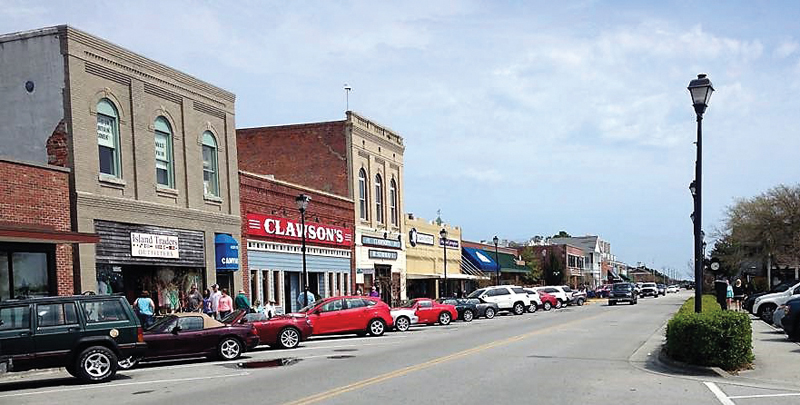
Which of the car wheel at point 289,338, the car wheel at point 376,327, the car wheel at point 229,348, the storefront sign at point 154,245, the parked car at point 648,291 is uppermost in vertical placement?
the storefront sign at point 154,245

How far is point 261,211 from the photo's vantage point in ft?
114

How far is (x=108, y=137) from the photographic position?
2542 cm

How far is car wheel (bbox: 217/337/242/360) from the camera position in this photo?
65.2ft

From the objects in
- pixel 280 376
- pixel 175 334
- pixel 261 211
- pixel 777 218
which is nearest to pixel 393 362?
pixel 280 376

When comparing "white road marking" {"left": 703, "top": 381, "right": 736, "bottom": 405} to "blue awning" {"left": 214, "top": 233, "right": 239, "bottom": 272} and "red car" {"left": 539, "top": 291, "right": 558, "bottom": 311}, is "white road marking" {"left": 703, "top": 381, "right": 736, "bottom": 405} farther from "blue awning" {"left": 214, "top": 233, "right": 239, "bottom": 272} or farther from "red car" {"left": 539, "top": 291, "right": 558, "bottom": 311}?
"red car" {"left": 539, "top": 291, "right": 558, "bottom": 311}

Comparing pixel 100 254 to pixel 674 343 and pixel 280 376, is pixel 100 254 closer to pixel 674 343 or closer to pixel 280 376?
pixel 280 376

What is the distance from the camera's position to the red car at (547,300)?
51250 mm

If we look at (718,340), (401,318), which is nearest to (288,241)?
(401,318)

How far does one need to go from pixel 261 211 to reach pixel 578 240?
11812 cm

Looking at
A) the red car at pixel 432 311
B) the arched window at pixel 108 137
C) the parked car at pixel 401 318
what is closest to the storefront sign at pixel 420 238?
the red car at pixel 432 311

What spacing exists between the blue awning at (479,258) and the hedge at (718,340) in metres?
50.7

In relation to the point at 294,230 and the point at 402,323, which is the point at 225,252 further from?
the point at 402,323

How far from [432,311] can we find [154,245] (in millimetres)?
12460

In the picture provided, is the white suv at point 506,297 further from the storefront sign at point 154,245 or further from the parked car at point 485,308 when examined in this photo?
the storefront sign at point 154,245
